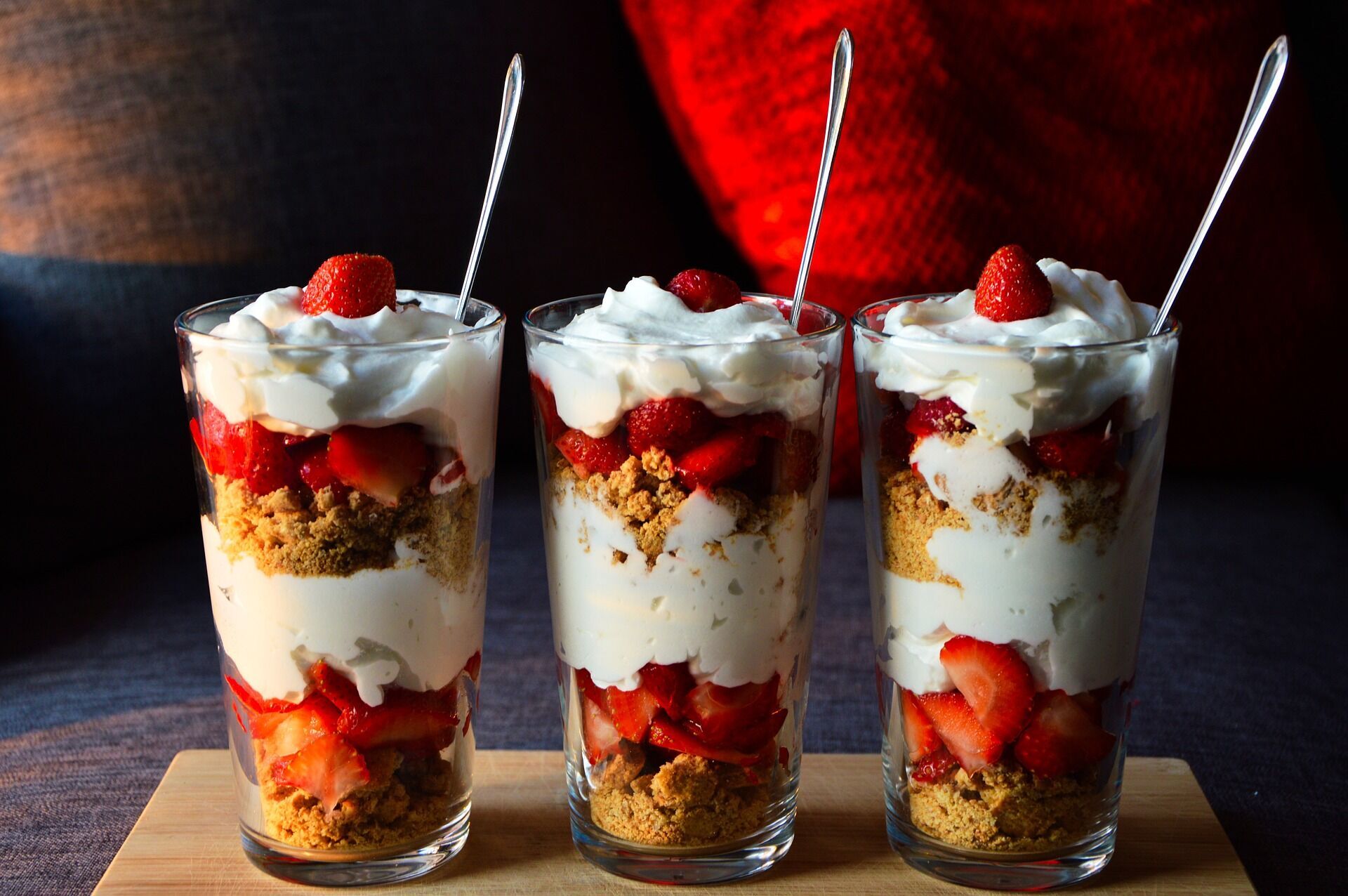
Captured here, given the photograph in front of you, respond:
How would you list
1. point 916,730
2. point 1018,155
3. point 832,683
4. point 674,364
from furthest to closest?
point 1018,155
point 832,683
point 916,730
point 674,364

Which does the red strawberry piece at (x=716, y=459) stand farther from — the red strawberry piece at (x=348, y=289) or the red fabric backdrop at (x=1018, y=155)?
the red fabric backdrop at (x=1018, y=155)

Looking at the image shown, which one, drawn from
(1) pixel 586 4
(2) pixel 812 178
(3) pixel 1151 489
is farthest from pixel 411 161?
(3) pixel 1151 489

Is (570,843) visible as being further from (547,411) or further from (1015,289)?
(1015,289)

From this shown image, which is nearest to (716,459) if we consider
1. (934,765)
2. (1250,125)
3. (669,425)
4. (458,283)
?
(669,425)

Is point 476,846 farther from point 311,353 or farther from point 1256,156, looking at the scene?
point 1256,156

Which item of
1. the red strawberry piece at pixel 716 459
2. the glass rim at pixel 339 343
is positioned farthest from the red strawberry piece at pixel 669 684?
the glass rim at pixel 339 343

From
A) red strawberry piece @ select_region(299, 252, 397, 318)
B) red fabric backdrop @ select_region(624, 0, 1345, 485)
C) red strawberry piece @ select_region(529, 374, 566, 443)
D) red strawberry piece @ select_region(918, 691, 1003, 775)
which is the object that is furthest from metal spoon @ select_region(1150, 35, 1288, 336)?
red fabric backdrop @ select_region(624, 0, 1345, 485)

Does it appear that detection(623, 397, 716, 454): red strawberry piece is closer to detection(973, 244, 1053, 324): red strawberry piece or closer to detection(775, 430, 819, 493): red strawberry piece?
detection(775, 430, 819, 493): red strawberry piece
